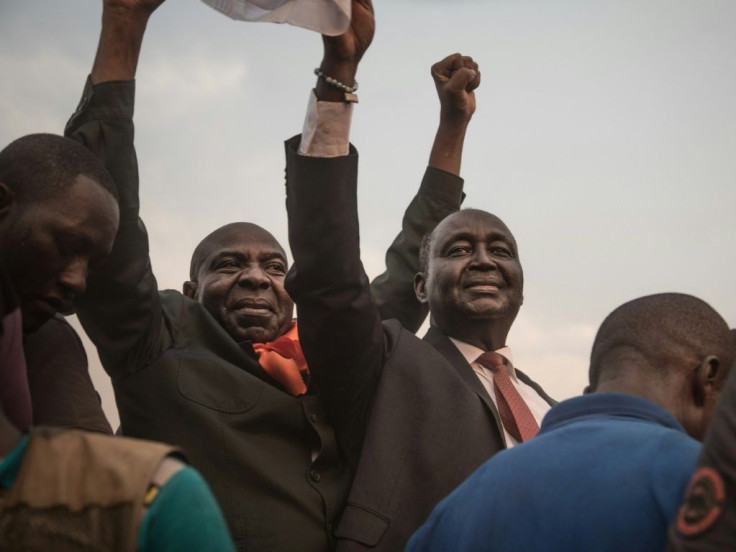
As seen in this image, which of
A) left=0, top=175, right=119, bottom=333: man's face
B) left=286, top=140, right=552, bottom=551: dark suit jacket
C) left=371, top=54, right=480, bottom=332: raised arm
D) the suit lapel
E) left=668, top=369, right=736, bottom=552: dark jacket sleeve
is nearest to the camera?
left=668, top=369, right=736, bottom=552: dark jacket sleeve

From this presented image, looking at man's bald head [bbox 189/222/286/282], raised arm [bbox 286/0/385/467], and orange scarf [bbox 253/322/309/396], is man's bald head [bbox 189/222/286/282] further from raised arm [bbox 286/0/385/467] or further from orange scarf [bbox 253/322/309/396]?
raised arm [bbox 286/0/385/467]

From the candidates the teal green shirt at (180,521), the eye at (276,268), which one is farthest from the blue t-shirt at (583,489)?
the eye at (276,268)

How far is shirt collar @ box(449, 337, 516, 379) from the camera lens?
190 inches

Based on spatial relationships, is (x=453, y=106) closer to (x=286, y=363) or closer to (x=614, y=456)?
(x=286, y=363)

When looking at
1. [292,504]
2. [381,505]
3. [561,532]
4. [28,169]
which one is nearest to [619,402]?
[561,532]

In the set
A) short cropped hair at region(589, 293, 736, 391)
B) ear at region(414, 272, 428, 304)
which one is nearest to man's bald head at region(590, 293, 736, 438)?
short cropped hair at region(589, 293, 736, 391)

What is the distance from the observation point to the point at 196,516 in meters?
1.96

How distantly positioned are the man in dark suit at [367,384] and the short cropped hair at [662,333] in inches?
35.9

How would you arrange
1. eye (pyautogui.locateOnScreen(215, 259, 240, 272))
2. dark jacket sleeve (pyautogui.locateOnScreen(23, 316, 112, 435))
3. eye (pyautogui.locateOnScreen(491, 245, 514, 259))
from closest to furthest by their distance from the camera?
dark jacket sleeve (pyautogui.locateOnScreen(23, 316, 112, 435)) < eye (pyautogui.locateOnScreen(215, 259, 240, 272)) < eye (pyautogui.locateOnScreen(491, 245, 514, 259))

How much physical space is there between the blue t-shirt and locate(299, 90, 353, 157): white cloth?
140cm

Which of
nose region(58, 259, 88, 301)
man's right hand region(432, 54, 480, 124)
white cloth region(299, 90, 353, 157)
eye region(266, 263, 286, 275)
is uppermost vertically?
man's right hand region(432, 54, 480, 124)

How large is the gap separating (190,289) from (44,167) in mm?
2108

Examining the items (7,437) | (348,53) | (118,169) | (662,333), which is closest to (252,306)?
(118,169)

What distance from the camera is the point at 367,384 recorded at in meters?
4.03
